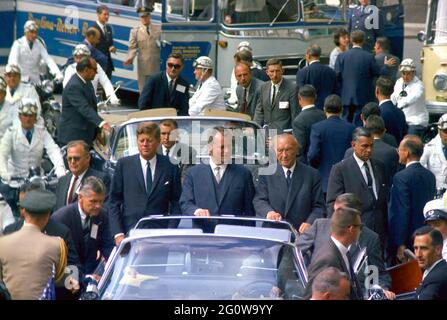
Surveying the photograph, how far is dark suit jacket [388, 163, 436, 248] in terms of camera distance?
1302 cm

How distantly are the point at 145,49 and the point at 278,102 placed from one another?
574cm

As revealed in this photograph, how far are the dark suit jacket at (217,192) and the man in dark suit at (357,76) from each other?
22.9 feet

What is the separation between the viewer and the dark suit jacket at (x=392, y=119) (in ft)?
52.7

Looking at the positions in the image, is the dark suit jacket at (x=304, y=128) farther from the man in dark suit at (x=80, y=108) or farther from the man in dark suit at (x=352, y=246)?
the man in dark suit at (x=352, y=246)

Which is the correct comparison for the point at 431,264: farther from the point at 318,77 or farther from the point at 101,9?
the point at 101,9

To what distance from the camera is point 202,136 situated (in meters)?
14.8

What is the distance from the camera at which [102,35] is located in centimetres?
2319

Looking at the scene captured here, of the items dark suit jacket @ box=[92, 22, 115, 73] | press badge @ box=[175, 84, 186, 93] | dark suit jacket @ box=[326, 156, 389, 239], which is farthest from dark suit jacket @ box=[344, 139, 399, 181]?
dark suit jacket @ box=[92, 22, 115, 73]

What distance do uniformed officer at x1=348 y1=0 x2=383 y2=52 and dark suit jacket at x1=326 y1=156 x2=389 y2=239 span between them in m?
9.70

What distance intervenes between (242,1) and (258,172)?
8.73 metres

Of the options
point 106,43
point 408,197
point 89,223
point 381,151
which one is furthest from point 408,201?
point 106,43

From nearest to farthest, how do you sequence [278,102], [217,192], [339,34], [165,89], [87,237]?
[87,237]
[217,192]
[278,102]
[165,89]
[339,34]
